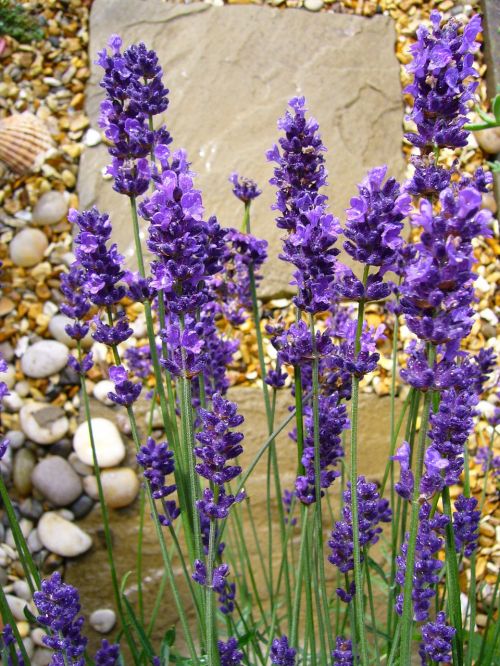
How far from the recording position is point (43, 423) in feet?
8.51

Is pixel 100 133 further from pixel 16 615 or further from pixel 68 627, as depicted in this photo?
pixel 68 627

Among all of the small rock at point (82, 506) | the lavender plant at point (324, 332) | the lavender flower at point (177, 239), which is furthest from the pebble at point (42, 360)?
the lavender flower at point (177, 239)

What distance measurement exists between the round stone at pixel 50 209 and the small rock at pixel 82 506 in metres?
1.00

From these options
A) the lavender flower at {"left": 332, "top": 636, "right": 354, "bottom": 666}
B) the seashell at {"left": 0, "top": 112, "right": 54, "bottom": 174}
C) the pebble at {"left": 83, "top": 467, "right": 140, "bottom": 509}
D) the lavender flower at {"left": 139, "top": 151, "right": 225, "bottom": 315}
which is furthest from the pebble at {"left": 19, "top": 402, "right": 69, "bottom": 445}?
the lavender flower at {"left": 139, "top": 151, "right": 225, "bottom": 315}

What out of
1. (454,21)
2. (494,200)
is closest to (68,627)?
(454,21)

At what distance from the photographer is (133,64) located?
1.24 metres

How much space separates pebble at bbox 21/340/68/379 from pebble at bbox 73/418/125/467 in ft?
0.75

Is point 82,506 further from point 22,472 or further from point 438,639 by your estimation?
point 438,639

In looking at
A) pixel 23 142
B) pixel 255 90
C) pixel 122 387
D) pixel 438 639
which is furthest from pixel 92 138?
pixel 438 639

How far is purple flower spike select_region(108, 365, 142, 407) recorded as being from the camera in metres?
1.17

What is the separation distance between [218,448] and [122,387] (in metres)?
0.26

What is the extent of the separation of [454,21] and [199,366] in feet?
1.76

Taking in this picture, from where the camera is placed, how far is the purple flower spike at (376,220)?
2.99 feet

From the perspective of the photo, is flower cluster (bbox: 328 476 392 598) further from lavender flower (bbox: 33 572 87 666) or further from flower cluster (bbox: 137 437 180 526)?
lavender flower (bbox: 33 572 87 666)
